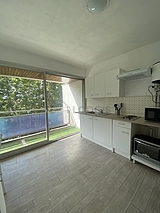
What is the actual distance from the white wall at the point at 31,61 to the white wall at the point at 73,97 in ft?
3.60

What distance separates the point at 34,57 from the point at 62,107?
8.32ft

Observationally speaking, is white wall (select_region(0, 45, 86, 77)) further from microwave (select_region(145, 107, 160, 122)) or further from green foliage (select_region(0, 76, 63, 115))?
microwave (select_region(145, 107, 160, 122))

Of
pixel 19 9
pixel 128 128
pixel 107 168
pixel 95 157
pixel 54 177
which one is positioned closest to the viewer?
pixel 19 9

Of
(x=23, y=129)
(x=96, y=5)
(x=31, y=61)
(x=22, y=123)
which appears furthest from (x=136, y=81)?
(x=23, y=129)

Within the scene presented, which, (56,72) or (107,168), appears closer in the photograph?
(107,168)

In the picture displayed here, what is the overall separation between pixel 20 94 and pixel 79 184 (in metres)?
2.66

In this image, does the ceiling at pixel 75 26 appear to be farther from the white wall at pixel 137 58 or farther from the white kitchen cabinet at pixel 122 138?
the white kitchen cabinet at pixel 122 138

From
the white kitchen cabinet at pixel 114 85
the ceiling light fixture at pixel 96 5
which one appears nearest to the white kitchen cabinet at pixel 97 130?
the white kitchen cabinet at pixel 114 85

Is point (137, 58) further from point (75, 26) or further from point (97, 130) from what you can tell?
point (97, 130)

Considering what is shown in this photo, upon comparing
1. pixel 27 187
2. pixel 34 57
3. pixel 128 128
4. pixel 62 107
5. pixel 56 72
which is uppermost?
pixel 34 57

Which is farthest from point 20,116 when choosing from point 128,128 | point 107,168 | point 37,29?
point 128,128

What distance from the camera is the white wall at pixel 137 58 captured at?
2.19 meters

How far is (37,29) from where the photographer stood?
1656 millimetres

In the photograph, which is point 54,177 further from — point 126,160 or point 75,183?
point 126,160
